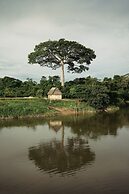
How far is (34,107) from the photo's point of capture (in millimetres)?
33875

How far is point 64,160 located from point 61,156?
2.82 ft

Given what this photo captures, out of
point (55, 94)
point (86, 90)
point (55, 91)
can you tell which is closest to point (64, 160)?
point (86, 90)

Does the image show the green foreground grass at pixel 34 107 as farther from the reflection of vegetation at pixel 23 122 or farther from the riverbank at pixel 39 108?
the reflection of vegetation at pixel 23 122

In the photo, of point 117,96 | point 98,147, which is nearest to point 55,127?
point 98,147

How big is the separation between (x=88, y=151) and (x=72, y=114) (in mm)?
19185

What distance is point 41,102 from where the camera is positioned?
121ft

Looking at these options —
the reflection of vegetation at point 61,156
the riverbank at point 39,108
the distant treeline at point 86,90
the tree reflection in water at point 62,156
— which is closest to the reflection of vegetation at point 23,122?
the riverbank at point 39,108

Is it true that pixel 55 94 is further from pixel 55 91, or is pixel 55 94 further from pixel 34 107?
pixel 34 107

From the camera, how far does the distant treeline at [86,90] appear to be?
39.0 meters

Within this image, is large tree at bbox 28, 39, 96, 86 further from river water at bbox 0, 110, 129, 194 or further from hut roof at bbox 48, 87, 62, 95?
river water at bbox 0, 110, 129, 194

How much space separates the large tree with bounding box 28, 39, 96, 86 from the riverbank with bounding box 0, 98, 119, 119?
10576 mm

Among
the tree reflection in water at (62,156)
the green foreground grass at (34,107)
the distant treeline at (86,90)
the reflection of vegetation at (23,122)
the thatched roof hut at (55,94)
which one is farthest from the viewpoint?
the thatched roof hut at (55,94)

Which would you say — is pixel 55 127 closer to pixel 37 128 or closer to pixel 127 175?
pixel 37 128

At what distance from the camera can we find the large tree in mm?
45062
